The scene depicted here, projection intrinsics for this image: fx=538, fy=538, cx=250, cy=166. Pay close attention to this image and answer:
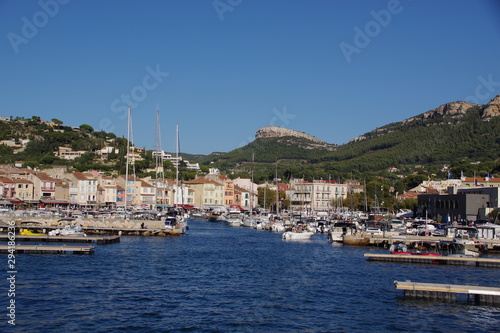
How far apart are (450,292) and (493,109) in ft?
529

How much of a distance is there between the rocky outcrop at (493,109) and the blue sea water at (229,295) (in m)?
146

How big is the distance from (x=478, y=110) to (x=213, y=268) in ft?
555

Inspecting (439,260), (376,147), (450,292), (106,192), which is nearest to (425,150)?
(376,147)

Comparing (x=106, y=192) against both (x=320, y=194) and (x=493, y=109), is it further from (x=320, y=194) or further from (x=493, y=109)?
(x=493, y=109)

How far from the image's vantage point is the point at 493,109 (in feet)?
554

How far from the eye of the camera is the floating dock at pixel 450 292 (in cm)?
2342

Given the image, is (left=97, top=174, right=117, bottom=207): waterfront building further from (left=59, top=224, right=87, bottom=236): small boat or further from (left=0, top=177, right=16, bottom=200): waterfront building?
(left=59, top=224, right=87, bottom=236): small boat

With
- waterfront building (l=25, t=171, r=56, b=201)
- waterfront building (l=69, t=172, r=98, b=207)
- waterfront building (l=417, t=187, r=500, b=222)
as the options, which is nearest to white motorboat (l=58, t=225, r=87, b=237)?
waterfront building (l=417, t=187, r=500, b=222)

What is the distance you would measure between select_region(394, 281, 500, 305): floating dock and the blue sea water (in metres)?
0.58

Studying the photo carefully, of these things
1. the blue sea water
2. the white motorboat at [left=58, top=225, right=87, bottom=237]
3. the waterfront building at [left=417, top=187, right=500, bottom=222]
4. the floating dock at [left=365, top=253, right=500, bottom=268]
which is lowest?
the blue sea water

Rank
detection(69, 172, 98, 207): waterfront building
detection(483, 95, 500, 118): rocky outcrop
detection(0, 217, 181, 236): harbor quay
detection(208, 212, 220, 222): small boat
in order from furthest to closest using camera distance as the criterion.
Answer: detection(483, 95, 500, 118): rocky outcrop → detection(69, 172, 98, 207): waterfront building → detection(208, 212, 220, 222): small boat → detection(0, 217, 181, 236): harbor quay

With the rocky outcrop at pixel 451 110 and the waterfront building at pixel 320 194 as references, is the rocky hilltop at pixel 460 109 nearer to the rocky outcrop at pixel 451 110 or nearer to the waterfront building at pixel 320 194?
the rocky outcrop at pixel 451 110

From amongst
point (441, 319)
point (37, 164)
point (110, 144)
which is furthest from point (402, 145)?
point (441, 319)

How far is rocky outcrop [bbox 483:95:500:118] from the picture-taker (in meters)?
166
